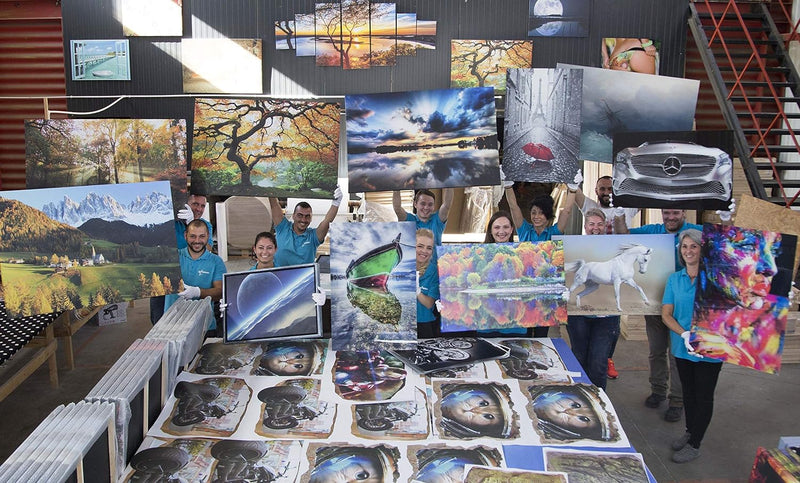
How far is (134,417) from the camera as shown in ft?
7.54

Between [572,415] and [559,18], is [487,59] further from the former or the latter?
[572,415]

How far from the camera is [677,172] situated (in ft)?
11.2

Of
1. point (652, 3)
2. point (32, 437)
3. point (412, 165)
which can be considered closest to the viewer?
point (32, 437)

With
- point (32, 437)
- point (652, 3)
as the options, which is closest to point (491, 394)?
point (32, 437)

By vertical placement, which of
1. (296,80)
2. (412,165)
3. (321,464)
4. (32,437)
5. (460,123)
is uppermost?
(296,80)

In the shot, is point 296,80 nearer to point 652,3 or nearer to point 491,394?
point 652,3

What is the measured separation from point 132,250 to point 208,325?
0.61m

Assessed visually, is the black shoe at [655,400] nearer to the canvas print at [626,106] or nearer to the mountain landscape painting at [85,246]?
the canvas print at [626,106]

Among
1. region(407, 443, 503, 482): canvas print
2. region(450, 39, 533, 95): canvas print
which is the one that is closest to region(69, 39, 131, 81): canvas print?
region(450, 39, 533, 95): canvas print

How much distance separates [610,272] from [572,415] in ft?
3.61

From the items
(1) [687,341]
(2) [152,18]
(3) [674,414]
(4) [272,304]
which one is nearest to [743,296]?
(1) [687,341]

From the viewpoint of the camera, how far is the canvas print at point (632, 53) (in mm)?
8656

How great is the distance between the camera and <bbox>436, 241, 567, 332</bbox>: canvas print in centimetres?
311

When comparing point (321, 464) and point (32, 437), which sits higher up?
point (32, 437)
